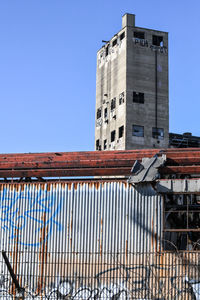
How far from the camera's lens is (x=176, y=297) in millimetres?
18453

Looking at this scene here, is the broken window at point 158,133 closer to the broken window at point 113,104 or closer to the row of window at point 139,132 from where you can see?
the row of window at point 139,132

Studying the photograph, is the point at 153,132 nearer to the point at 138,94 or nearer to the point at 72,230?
the point at 138,94

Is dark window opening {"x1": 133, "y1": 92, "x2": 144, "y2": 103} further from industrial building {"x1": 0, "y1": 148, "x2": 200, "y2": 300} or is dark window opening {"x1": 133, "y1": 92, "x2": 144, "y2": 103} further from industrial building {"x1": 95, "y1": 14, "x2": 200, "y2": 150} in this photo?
industrial building {"x1": 0, "y1": 148, "x2": 200, "y2": 300}

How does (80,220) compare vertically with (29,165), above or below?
below

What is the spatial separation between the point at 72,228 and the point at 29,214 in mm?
2318

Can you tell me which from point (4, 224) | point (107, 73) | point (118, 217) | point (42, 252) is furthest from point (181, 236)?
point (107, 73)

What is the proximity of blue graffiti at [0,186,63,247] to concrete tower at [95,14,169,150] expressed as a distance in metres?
48.5

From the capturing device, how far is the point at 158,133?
7406cm

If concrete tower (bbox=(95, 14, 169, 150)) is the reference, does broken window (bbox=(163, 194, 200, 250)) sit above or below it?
below

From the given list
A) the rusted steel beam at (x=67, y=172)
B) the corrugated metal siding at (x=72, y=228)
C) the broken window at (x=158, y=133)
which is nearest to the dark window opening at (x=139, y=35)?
the broken window at (x=158, y=133)

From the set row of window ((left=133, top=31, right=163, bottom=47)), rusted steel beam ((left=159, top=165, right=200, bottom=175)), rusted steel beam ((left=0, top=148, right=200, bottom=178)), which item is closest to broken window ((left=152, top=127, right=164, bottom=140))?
row of window ((left=133, top=31, right=163, bottom=47))

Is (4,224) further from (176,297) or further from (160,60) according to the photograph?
(160,60)

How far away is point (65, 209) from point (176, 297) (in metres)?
6.97

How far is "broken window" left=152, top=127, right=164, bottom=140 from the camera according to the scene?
2901 inches
